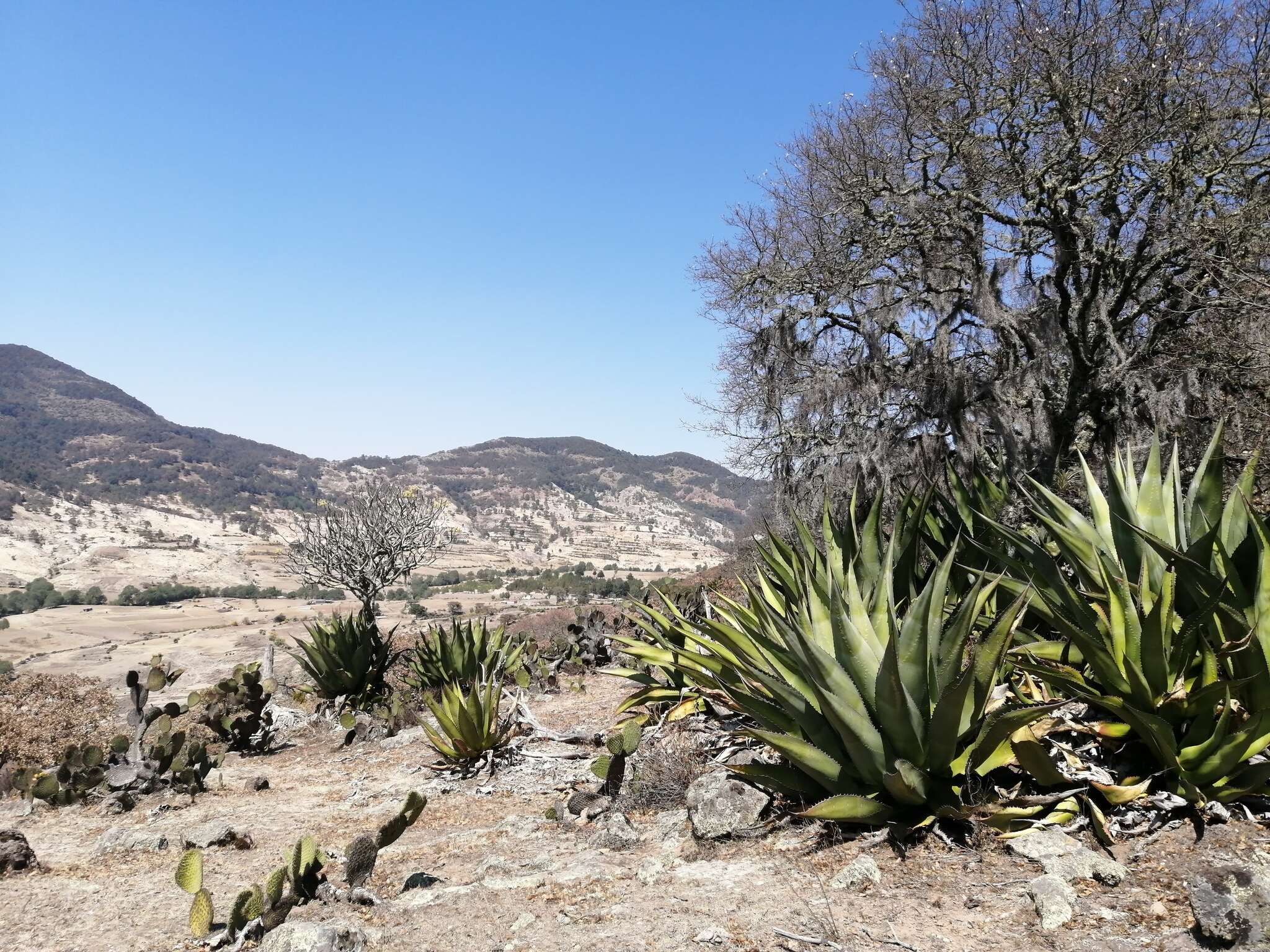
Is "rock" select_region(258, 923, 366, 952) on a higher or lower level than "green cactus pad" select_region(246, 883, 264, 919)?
higher

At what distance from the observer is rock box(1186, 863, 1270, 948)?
2.22 m

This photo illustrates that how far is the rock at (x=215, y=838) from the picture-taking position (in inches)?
200

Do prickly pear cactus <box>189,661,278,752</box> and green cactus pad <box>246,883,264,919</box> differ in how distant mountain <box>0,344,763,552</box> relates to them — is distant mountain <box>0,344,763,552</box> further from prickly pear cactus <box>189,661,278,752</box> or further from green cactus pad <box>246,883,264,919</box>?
green cactus pad <box>246,883,264,919</box>

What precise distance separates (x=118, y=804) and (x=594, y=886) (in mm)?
5061

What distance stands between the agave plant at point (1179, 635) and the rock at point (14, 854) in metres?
5.50

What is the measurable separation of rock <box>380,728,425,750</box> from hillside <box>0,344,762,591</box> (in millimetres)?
12213

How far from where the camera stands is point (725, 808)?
391cm

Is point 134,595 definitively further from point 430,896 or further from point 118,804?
point 430,896

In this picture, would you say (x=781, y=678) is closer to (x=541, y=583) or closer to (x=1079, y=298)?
(x=1079, y=298)

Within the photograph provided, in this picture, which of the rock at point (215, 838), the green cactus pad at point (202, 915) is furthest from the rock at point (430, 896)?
the rock at point (215, 838)

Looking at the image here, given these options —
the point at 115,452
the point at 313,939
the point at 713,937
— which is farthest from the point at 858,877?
the point at 115,452

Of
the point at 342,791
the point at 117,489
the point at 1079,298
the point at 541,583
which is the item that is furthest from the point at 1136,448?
the point at 117,489

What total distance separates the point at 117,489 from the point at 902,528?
109333mm

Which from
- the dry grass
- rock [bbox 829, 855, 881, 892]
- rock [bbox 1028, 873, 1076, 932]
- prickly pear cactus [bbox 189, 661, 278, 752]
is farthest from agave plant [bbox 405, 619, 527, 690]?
rock [bbox 1028, 873, 1076, 932]
